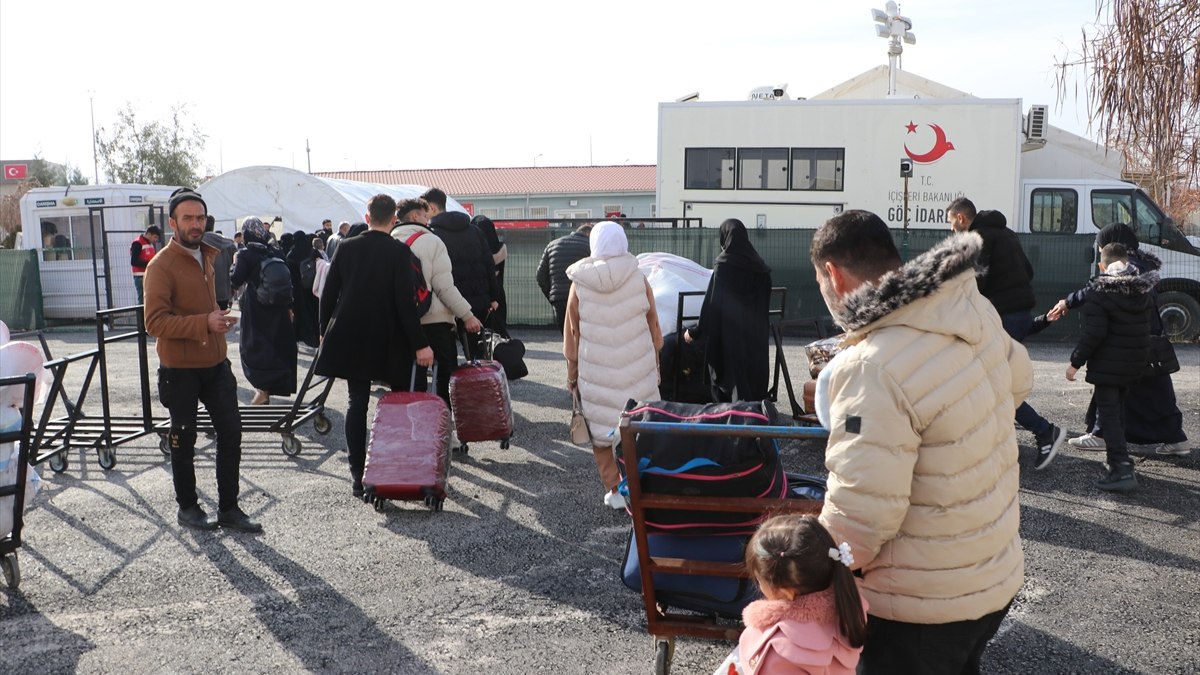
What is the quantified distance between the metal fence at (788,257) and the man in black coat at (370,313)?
9.65 metres

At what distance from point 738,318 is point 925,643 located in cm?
469

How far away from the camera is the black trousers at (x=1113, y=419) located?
6.84 metres

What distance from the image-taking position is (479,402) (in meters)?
7.55

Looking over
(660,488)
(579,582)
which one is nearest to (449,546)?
(579,582)

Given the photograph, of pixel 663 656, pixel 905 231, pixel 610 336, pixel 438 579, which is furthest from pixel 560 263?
pixel 905 231

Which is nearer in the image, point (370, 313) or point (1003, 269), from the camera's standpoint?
point (370, 313)

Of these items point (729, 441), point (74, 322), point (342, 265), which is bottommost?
point (74, 322)

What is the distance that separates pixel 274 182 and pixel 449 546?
18861mm

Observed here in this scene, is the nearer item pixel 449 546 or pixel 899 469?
pixel 899 469

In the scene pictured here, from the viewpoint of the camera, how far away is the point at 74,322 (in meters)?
20.4

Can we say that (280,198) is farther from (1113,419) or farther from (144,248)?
(1113,419)

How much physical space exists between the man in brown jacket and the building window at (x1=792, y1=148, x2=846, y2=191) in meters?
15.8

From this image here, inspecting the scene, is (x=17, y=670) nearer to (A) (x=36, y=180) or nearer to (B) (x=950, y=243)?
(B) (x=950, y=243)

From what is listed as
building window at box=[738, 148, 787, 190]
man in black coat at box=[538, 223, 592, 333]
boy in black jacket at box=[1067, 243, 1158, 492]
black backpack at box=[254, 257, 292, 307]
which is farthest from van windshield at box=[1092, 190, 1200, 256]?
black backpack at box=[254, 257, 292, 307]
